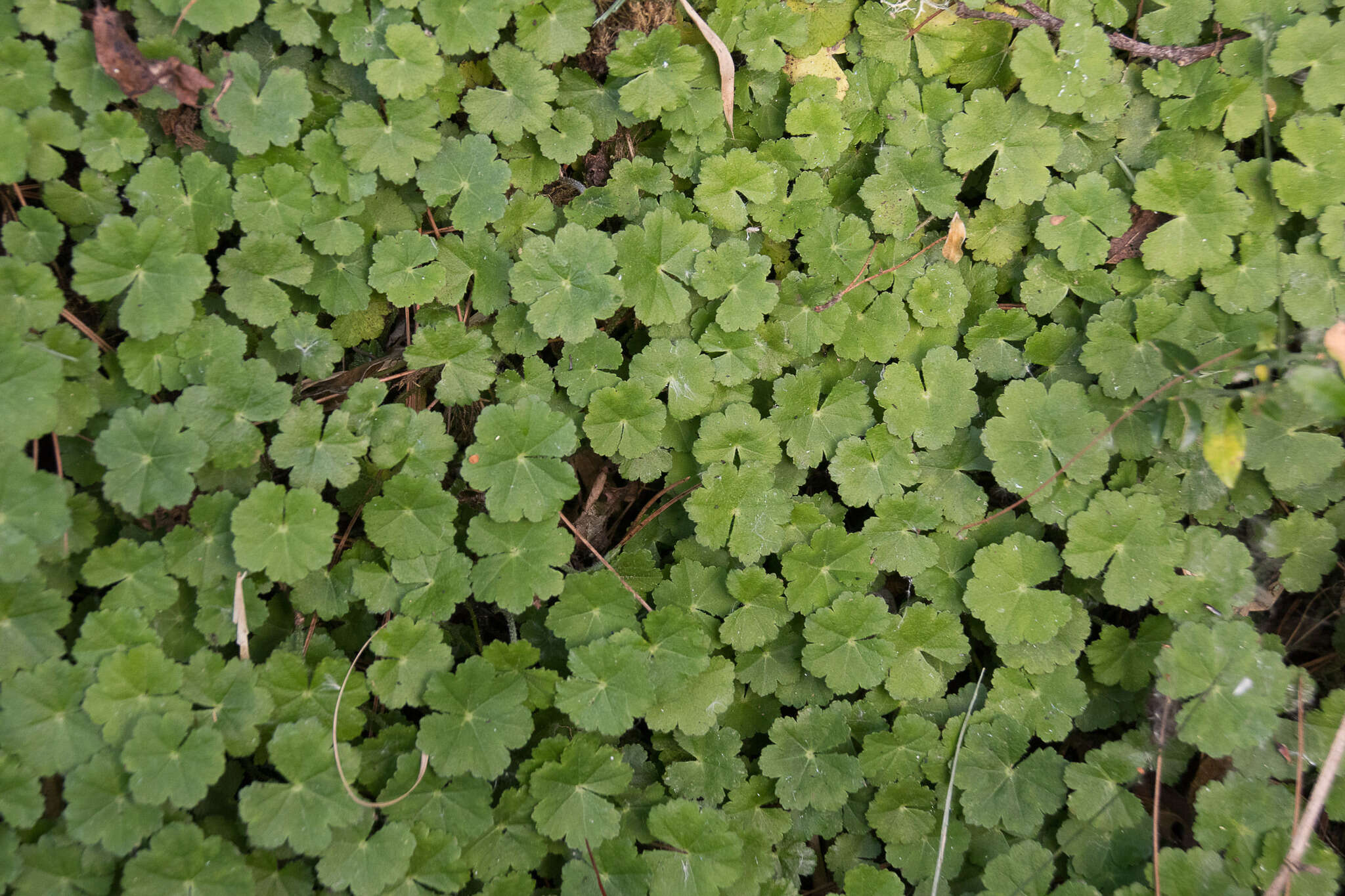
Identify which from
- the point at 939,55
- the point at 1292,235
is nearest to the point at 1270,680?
the point at 1292,235

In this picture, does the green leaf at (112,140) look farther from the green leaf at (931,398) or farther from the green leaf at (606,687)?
the green leaf at (931,398)

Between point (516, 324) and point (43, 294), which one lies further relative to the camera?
point (516, 324)

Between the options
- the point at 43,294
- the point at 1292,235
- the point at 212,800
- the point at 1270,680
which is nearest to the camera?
the point at 43,294

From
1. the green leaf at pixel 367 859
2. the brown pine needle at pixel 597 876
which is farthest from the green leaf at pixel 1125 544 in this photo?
the green leaf at pixel 367 859

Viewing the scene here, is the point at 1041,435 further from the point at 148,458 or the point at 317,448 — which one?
the point at 148,458

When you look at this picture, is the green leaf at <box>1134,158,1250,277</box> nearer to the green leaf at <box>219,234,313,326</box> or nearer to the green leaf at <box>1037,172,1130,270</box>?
the green leaf at <box>1037,172,1130,270</box>

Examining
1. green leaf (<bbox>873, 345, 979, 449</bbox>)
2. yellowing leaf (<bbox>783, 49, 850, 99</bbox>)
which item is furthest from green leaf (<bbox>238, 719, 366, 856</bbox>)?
yellowing leaf (<bbox>783, 49, 850, 99</bbox>)

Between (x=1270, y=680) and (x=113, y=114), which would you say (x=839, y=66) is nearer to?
(x=113, y=114)
